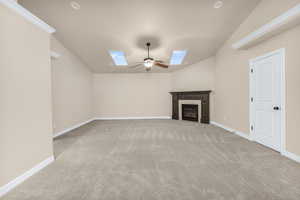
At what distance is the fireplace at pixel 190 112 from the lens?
6207 mm

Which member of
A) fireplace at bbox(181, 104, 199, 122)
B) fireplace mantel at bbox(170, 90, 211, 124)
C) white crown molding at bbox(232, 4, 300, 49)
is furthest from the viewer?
fireplace at bbox(181, 104, 199, 122)

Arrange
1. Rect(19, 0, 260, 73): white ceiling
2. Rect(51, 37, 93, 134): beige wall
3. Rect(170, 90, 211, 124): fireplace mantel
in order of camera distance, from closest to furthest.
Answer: Rect(19, 0, 260, 73): white ceiling, Rect(51, 37, 93, 134): beige wall, Rect(170, 90, 211, 124): fireplace mantel

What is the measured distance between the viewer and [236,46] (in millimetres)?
3639

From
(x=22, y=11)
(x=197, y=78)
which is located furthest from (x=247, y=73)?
(x=22, y=11)

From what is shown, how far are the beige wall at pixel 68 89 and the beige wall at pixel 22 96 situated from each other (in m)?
2.10

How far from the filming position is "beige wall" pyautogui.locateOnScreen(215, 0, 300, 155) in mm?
2469

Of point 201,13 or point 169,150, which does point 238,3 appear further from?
point 169,150

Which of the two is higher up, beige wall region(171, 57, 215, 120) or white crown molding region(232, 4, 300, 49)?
white crown molding region(232, 4, 300, 49)

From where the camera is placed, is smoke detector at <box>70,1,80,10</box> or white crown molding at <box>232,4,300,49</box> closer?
white crown molding at <box>232,4,300,49</box>

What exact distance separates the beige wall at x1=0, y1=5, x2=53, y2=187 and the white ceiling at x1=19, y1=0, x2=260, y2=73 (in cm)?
155

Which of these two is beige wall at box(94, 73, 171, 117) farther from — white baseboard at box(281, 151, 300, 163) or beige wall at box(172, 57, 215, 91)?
white baseboard at box(281, 151, 300, 163)

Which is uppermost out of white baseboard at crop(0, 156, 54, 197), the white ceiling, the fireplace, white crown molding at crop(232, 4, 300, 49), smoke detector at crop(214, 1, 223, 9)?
smoke detector at crop(214, 1, 223, 9)

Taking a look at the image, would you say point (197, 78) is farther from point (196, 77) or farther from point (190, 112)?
point (190, 112)

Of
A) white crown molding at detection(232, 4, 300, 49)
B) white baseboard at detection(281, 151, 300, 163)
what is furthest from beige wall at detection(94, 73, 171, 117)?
white baseboard at detection(281, 151, 300, 163)
